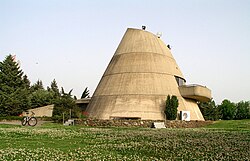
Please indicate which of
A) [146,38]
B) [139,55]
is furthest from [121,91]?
[146,38]

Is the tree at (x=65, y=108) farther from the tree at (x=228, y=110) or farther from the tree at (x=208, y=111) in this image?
the tree at (x=228, y=110)

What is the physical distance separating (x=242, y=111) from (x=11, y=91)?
9302 centimetres

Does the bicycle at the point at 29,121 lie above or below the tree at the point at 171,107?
below

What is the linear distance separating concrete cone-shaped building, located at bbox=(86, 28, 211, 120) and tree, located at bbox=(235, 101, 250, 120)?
74960 millimetres

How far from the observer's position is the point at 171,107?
39.4 metres

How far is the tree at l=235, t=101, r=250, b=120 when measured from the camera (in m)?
115

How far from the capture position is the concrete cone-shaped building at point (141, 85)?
4066 cm

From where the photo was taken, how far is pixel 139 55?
46781 millimetres

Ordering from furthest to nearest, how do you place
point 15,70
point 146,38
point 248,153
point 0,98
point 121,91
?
point 15,70 → point 0,98 → point 146,38 → point 121,91 → point 248,153

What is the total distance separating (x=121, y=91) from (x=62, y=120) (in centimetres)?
960

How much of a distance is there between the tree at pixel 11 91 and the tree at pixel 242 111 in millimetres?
84236

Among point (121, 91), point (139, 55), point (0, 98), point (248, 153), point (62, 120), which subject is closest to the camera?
point (248, 153)

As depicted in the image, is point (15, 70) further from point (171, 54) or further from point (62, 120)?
point (171, 54)

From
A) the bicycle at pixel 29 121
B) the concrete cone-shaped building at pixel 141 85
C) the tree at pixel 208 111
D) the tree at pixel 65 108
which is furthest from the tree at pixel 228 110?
the bicycle at pixel 29 121
